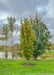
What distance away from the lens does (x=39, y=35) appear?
41.5ft

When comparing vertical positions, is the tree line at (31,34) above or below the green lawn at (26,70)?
above

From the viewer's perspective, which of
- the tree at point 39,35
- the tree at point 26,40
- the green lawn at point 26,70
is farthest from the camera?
the tree at point 39,35

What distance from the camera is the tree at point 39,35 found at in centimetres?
1199

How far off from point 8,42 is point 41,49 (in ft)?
18.1

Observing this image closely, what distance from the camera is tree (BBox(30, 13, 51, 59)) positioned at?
12.0 m

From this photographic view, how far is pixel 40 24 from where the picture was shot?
42.9 feet

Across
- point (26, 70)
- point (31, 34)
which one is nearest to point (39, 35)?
point (31, 34)

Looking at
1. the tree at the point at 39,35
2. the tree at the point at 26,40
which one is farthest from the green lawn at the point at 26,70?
the tree at the point at 39,35

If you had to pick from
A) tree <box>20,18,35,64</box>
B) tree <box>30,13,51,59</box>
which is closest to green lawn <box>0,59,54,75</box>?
tree <box>20,18,35,64</box>

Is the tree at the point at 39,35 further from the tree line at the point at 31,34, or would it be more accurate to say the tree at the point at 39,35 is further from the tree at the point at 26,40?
the tree at the point at 26,40

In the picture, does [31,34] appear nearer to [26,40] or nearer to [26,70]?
[26,40]

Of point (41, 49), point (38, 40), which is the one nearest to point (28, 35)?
point (38, 40)

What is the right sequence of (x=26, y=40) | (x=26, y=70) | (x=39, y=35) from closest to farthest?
(x=26, y=70), (x=26, y=40), (x=39, y=35)

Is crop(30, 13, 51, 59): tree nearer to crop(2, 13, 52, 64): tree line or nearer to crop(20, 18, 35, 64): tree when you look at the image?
crop(2, 13, 52, 64): tree line
